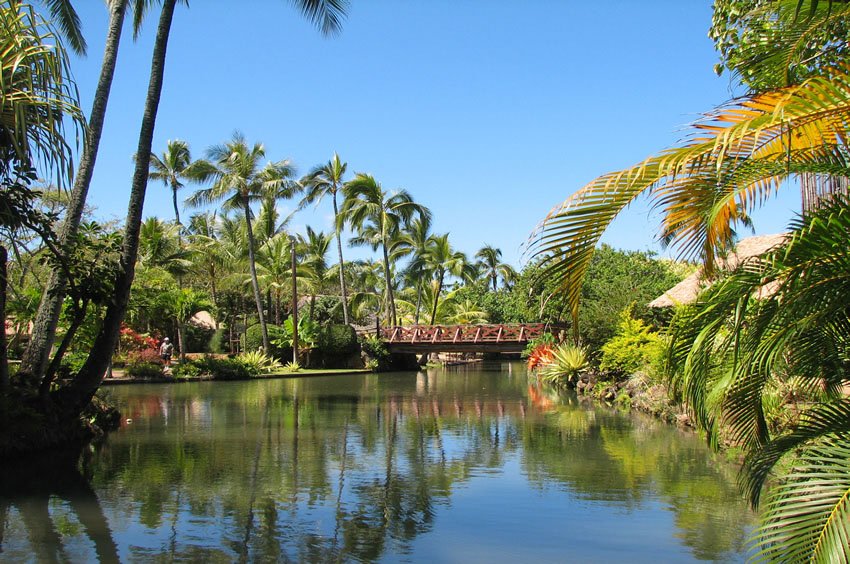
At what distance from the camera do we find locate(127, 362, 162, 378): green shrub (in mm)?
28375

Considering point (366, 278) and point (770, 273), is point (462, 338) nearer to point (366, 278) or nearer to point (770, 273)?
point (366, 278)

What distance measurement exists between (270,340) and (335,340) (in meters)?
3.21

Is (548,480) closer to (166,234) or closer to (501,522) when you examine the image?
(501,522)

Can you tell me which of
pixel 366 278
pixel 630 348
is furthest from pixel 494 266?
pixel 630 348

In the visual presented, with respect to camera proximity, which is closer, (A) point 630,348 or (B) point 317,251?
(A) point 630,348

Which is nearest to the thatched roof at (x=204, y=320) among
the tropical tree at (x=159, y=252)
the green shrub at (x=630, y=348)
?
the tropical tree at (x=159, y=252)

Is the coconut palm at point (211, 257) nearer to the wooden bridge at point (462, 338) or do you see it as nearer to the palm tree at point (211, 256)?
the palm tree at point (211, 256)

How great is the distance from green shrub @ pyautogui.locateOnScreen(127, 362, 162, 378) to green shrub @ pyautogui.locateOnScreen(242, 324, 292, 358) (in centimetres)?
722

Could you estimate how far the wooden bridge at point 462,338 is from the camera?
121 feet

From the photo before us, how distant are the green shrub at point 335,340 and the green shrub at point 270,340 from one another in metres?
1.78

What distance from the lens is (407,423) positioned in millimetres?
16422

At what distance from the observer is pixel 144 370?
2852cm

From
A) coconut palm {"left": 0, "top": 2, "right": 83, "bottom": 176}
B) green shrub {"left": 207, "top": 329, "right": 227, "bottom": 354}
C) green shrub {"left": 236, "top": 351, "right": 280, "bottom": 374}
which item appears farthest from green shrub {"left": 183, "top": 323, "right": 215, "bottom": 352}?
coconut palm {"left": 0, "top": 2, "right": 83, "bottom": 176}

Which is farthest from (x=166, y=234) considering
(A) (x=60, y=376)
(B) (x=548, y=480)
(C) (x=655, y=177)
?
(C) (x=655, y=177)
